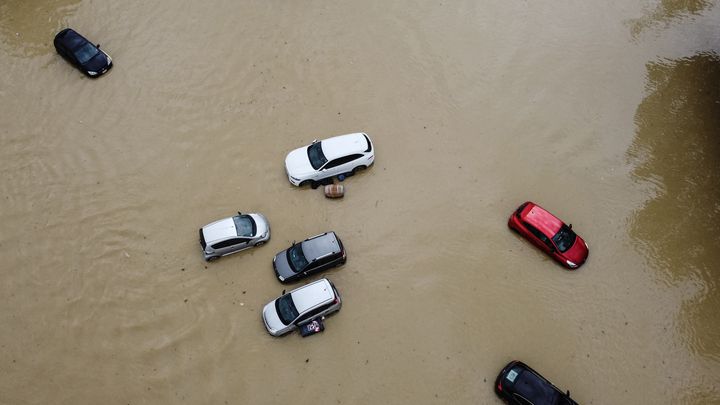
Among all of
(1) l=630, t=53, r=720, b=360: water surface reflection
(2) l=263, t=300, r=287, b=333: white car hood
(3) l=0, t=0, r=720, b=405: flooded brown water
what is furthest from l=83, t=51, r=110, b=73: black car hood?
(1) l=630, t=53, r=720, b=360: water surface reflection

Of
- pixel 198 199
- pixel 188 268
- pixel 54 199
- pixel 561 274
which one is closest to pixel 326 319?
pixel 188 268

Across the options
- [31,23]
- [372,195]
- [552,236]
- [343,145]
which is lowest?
[372,195]

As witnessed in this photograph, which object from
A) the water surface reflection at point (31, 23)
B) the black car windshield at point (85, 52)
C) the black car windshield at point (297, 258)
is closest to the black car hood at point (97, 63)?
the black car windshield at point (85, 52)

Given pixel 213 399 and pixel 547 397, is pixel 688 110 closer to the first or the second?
pixel 547 397

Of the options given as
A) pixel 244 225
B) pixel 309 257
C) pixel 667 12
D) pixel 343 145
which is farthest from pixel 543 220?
pixel 667 12

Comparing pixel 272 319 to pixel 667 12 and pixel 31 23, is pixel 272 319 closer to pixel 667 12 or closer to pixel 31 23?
pixel 31 23

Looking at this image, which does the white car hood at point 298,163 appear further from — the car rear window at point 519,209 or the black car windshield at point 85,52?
the black car windshield at point 85,52
